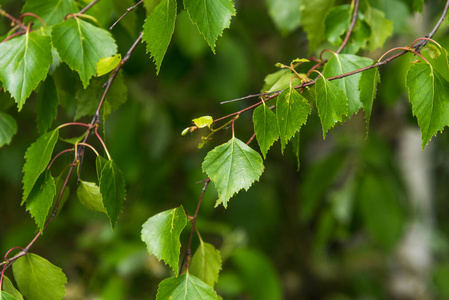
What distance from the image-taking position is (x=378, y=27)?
892mm

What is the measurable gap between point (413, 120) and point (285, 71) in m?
0.50

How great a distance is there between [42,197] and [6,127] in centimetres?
19

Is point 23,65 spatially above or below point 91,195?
above

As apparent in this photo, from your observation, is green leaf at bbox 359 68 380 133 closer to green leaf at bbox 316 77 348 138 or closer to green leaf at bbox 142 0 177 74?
green leaf at bbox 316 77 348 138

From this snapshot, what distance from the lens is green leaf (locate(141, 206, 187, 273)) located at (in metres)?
0.61

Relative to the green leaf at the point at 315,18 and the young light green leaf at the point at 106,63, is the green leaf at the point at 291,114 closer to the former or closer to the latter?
the young light green leaf at the point at 106,63

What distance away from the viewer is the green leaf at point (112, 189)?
606 millimetres

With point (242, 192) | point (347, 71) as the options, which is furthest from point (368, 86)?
point (242, 192)

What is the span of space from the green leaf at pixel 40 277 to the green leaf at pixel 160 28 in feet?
0.82

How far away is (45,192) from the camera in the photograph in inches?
24.7

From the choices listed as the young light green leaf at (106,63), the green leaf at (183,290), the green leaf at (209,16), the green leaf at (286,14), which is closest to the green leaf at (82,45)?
the young light green leaf at (106,63)

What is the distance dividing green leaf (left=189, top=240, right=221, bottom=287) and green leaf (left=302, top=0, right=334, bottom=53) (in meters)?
0.39

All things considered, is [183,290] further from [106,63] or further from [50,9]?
[50,9]

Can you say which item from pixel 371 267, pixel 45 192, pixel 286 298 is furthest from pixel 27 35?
pixel 371 267
